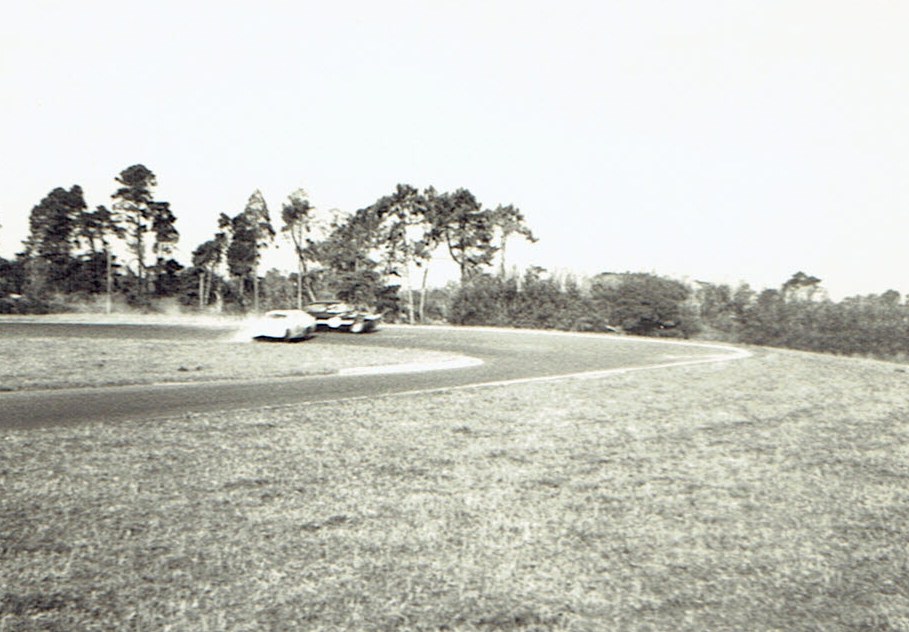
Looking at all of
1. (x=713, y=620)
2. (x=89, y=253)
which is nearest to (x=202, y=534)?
(x=713, y=620)

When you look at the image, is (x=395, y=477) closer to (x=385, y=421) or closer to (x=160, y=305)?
(x=385, y=421)

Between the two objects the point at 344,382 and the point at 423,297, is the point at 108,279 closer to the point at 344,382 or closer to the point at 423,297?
the point at 423,297

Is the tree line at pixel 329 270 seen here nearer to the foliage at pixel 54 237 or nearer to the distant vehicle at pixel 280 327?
the foliage at pixel 54 237

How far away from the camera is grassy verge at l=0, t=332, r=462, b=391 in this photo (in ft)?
41.7

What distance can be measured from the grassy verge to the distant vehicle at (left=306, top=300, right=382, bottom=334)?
773 centimetres

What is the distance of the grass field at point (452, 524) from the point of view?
11.2ft

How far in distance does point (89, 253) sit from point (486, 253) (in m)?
30.5

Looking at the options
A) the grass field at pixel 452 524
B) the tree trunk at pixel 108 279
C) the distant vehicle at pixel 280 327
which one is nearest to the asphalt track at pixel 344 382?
the distant vehicle at pixel 280 327

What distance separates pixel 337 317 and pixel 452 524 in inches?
1004

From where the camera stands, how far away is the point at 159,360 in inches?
620

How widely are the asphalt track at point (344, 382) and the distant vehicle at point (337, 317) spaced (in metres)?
3.38

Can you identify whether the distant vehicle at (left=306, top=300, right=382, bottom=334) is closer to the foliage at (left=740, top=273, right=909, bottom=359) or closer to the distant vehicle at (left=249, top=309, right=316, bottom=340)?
the distant vehicle at (left=249, top=309, right=316, bottom=340)

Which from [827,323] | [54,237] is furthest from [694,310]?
[54,237]

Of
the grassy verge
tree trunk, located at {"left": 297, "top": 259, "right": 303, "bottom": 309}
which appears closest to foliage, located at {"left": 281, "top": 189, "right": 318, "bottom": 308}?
tree trunk, located at {"left": 297, "top": 259, "right": 303, "bottom": 309}
